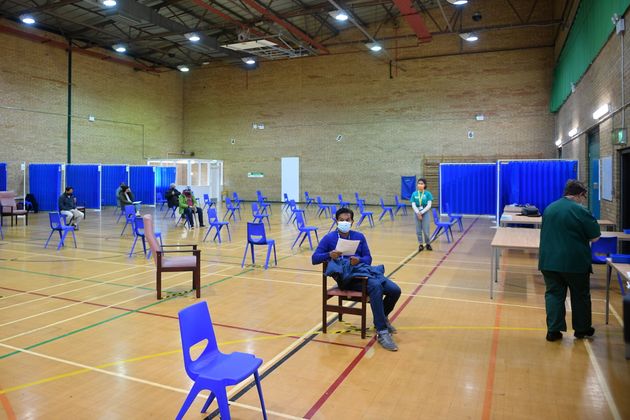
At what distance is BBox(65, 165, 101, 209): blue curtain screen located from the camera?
22703 mm

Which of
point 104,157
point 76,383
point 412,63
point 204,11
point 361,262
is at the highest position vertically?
point 204,11

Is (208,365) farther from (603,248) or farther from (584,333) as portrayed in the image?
(603,248)

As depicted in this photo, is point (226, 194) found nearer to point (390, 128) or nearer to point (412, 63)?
point (390, 128)

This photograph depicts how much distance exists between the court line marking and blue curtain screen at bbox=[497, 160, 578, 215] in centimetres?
908

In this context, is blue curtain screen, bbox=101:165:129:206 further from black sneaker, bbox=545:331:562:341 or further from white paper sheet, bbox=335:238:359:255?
black sneaker, bbox=545:331:562:341

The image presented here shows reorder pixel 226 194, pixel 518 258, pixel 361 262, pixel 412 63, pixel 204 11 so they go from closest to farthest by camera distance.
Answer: pixel 361 262 → pixel 518 258 → pixel 204 11 → pixel 412 63 → pixel 226 194

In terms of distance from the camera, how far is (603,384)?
12.8 ft

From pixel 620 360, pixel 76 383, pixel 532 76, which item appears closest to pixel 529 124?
pixel 532 76

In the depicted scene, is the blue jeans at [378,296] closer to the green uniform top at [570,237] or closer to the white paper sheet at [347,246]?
the white paper sheet at [347,246]

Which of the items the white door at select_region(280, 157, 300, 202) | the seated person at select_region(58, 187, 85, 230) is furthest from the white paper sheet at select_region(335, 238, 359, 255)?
the white door at select_region(280, 157, 300, 202)

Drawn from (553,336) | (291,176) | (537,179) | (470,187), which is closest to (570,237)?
(553,336)

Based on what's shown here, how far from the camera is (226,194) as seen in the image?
31.0m

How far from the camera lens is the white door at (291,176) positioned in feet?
95.2

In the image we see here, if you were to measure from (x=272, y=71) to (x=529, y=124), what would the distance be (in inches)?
593
